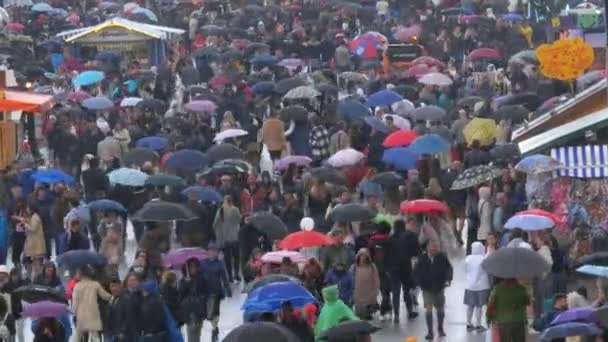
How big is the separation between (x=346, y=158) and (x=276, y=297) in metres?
10.7

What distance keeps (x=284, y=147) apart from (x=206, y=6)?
74.6ft

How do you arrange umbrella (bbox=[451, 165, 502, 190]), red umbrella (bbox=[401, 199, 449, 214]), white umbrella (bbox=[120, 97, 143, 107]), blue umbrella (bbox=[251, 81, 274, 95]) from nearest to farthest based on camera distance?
red umbrella (bbox=[401, 199, 449, 214]) < umbrella (bbox=[451, 165, 502, 190]) < white umbrella (bbox=[120, 97, 143, 107]) < blue umbrella (bbox=[251, 81, 274, 95])

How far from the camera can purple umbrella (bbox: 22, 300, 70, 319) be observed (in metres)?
22.1

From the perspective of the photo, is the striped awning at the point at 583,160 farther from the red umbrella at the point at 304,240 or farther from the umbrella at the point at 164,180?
the umbrella at the point at 164,180

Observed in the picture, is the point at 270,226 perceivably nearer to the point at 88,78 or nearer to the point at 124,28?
the point at 88,78

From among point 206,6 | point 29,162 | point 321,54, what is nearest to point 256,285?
point 29,162

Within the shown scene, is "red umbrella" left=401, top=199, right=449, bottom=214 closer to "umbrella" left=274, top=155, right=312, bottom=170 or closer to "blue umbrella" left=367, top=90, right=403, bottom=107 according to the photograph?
"umbrella" left=274, top=155, right=312, bottom=170

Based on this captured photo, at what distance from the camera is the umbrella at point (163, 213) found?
27531 mm

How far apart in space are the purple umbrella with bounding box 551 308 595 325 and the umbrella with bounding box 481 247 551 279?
1.57 m

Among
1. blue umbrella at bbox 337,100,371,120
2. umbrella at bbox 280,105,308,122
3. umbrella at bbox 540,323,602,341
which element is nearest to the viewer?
umbrella at bbox 540,323,602,341

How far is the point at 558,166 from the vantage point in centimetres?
2838

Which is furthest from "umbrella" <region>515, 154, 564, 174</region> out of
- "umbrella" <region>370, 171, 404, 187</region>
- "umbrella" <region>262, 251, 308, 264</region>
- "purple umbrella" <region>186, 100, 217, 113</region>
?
"purple umbrella" <region>186, 100, 217, 113</region>

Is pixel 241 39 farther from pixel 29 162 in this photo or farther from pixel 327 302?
pixel 327 302

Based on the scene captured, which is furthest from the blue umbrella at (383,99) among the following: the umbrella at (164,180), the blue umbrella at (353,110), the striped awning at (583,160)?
the striped awning at (583,160)
